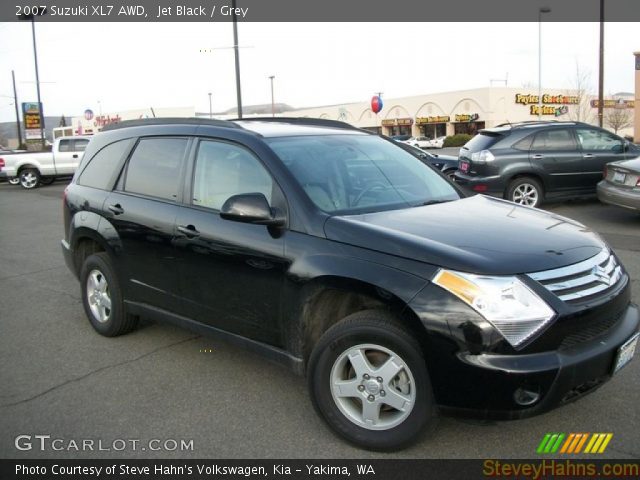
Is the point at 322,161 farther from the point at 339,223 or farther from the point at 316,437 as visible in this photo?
the point at 316,437

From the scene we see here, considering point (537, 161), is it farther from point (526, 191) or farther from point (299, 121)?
point (299, 121)

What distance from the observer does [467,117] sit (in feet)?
190

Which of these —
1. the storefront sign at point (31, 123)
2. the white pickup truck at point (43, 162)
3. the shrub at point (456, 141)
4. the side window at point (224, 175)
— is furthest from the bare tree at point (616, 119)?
the side window at point (224, 175)

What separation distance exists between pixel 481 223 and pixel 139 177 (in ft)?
8.85

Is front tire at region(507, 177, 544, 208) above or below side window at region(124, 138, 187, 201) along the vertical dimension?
below

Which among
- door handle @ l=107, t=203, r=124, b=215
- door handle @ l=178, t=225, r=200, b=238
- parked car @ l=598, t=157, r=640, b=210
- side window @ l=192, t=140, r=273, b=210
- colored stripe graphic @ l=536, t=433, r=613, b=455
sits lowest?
colored stripe graphic @ l=536, t=433, r=613, b=455

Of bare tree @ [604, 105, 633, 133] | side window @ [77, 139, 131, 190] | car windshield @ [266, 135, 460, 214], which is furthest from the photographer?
bare tree @ [604, 105, 633, 133]

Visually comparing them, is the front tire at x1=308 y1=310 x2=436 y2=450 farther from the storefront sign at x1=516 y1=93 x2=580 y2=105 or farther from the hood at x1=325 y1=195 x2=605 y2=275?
the storefront sign at x1=516 y1=93 x2=580 y2=105

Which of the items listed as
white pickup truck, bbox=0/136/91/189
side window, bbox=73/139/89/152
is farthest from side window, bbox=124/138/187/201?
side window, bbox=73/139/89/152

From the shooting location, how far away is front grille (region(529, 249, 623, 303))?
2.85 metres

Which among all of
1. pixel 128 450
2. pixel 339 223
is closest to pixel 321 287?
pixel 339 223

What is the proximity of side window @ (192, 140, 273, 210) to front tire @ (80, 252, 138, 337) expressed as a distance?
1.27 m

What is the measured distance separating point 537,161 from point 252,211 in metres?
8.54

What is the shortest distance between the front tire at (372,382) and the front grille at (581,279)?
730 millimetres
